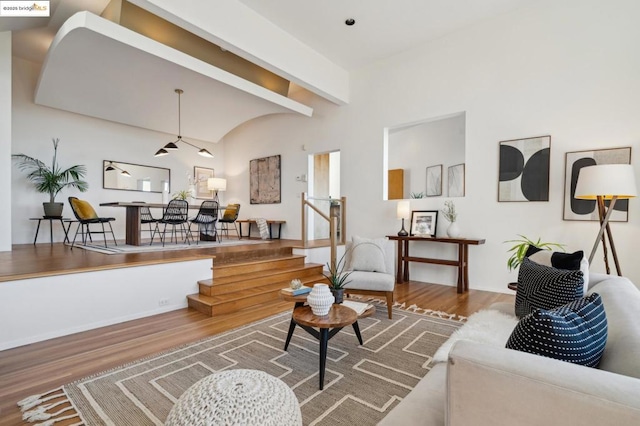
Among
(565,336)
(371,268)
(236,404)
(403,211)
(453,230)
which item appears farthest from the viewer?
(403,211)

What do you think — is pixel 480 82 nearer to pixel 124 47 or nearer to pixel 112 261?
pixel 124 47

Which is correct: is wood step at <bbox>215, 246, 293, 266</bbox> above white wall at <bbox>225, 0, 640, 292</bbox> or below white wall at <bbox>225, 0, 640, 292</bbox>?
below

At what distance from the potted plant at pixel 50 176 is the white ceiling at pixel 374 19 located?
5.06 m

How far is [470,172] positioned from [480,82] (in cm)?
141

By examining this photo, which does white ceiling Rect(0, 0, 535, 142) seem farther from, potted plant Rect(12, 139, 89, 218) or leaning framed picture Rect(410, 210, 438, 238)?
leaning framed picture Rect(410, 210, 438, 238)

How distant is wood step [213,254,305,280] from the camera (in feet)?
13.3

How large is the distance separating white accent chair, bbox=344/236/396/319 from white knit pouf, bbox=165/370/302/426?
86.6 inches

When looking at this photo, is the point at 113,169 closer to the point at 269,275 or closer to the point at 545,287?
the point at 269,275

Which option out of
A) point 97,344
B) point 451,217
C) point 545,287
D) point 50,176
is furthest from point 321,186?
point 545,287

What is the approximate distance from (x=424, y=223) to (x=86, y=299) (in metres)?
4.77

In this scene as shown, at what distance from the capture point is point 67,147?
6375mm

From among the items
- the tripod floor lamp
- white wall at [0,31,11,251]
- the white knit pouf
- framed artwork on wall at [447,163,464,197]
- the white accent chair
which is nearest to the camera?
the white knit pouf

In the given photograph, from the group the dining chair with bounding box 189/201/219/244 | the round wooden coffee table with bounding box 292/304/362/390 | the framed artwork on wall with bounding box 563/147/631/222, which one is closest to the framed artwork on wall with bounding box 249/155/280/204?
the dining chair with bounding box 189/201/219/244

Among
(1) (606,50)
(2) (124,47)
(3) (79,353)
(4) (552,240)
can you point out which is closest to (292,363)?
(3) (79,353)
